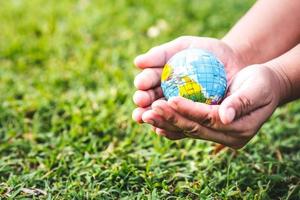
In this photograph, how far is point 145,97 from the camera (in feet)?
8.59

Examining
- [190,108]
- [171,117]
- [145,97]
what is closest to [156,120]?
[171,117]

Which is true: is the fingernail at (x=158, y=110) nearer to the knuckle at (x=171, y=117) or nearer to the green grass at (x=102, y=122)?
the knuckle at (x=171, y=117)

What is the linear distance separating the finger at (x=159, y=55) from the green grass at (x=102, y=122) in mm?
552

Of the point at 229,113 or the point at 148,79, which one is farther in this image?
the point at 148,79

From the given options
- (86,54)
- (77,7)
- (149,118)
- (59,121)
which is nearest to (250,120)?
(149,118)

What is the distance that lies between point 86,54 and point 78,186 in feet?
5.28

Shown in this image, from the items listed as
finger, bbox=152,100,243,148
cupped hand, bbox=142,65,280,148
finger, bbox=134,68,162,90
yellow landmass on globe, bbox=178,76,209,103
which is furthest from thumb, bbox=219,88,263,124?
finger, bbox=134,68,162,90

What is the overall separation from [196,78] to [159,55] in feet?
1.13

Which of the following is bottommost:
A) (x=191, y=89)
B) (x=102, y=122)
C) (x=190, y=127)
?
(x=102, y=122)

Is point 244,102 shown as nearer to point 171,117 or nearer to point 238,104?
point 238,104

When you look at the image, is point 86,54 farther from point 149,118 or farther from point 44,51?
point 149,118

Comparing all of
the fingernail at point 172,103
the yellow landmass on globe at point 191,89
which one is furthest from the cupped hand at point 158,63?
the fingernail at point 172,103

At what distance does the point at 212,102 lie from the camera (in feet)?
8.32

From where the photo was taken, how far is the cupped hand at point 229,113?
2229 millimetres
